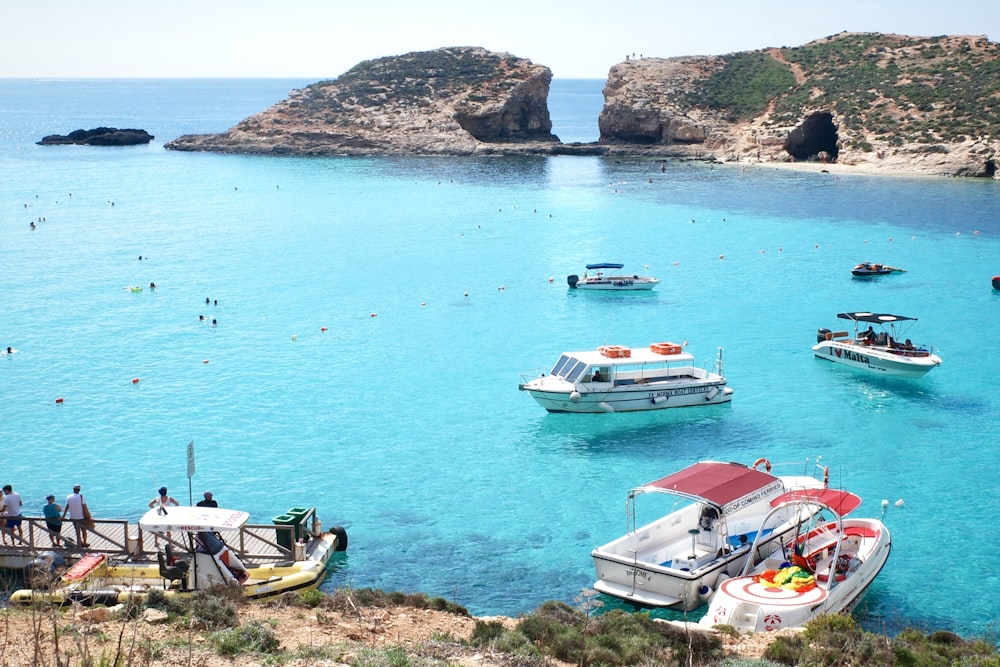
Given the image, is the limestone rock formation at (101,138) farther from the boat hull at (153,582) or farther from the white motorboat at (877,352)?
the boat hull at (153,582)

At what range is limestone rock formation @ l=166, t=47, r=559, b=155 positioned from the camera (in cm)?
11600

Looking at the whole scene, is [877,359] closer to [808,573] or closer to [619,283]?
[619,283]

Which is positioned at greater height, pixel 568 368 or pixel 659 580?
pixel 568 368

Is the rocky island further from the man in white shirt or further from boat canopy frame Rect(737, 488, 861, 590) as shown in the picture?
the man in white shirt

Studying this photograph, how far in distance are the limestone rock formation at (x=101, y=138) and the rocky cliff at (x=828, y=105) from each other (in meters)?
64.3

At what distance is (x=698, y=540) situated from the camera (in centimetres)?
2050

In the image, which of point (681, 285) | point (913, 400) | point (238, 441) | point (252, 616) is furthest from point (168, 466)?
point (681, 285)

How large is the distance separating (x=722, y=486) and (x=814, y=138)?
93.3 metres

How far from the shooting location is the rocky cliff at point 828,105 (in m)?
91.9

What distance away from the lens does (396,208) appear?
75.8 m

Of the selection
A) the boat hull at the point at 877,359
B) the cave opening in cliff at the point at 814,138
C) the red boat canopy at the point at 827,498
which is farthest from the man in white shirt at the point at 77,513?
the cave opening in cliff at the point at 814,138

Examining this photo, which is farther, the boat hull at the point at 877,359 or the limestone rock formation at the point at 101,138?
the limestone rock formation at the point at 101,138

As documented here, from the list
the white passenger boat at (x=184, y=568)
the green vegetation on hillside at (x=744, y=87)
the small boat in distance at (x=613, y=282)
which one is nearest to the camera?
the white passenger boat at (x=184, y=568)

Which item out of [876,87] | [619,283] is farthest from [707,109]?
[619,283]
